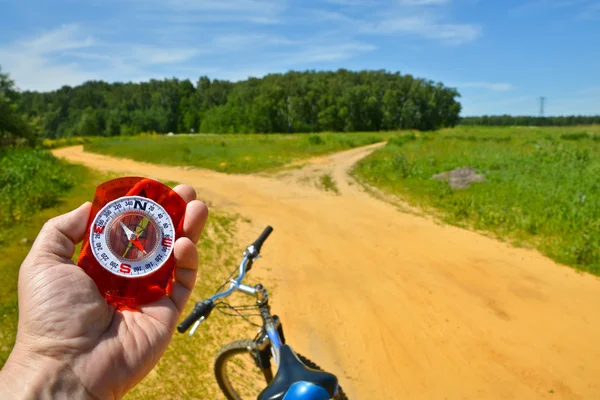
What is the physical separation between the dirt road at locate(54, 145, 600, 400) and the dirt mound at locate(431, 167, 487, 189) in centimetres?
378

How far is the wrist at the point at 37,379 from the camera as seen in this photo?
5.16 ft

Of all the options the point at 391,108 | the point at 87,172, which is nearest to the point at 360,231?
the point at 87,172

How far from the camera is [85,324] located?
1825 millimetres

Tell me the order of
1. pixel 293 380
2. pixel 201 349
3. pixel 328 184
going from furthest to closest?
pixel 328 184 → pixel 201 349 → pixel 293 380

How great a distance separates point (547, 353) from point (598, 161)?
48.7 ft

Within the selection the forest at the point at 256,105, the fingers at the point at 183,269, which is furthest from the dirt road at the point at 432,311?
the forest at the point at 256,105

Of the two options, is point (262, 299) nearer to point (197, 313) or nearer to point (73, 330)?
point (197, 313)

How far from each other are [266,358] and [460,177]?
11.6 m

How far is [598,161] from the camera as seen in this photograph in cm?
1684

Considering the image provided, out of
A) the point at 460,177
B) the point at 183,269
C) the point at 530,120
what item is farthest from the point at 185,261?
the point at 530,120

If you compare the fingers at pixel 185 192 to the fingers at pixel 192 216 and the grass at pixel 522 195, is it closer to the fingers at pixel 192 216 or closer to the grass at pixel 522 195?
the fingers at pixel 192 216

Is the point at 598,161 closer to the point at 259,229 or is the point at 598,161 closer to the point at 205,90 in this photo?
the point at 259,229

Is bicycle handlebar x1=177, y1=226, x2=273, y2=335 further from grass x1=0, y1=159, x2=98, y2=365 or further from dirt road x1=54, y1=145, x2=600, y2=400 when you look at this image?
grass x1=0, y1=159, x2=98, y2=365

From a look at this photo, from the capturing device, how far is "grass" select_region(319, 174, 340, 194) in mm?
13703
